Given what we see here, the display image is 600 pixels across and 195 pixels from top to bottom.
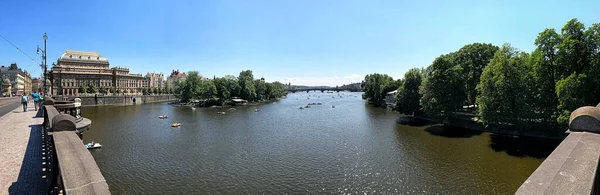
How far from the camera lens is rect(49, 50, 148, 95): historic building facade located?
13550 cm

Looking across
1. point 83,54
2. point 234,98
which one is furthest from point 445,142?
point 83,54

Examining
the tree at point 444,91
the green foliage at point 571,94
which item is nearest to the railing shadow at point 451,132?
the tree at point 444,91

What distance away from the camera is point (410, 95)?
193 feet

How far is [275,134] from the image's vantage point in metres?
44.2

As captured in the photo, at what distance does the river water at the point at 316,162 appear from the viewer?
2198cm

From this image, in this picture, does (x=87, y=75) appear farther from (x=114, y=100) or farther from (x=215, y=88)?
(x=215, y=88)

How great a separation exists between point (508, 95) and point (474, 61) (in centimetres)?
1901

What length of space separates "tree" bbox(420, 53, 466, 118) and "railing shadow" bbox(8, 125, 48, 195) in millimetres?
47256

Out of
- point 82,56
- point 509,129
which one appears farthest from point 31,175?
point 82,56

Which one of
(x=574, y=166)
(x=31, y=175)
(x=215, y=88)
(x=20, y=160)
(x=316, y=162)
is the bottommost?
(x=316, y=162)

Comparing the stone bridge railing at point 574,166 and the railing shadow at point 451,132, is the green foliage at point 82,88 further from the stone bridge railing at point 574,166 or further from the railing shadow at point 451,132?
the stone bridge railing at point 574,166

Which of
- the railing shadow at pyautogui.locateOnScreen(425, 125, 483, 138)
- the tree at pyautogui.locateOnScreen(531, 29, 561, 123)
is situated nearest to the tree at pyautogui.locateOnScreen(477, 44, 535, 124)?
the tree at pyautogui.locateOnScreen(531, 29, 561, 123)

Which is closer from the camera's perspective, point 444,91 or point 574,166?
point 574,166

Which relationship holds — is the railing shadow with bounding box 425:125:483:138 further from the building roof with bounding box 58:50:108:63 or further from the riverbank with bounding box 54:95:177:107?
the building roof with bounding box 58:50:108:63
